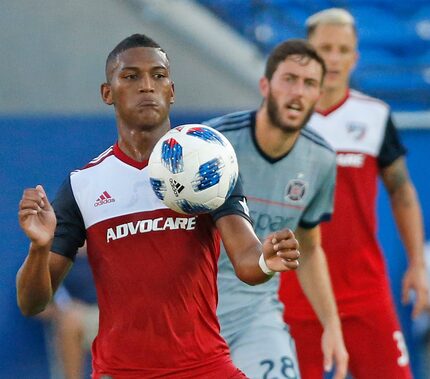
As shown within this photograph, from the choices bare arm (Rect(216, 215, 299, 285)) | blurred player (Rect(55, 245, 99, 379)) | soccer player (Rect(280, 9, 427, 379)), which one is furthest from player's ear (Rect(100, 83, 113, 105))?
blurred player (Rect(55, 245, 99, 379))

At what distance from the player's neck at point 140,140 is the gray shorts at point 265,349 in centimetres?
157

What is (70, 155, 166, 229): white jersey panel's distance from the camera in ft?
14.9

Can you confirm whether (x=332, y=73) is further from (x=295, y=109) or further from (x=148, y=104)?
(x=148, y=104)

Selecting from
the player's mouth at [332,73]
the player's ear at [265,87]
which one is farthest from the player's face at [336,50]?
the player's ear at [265,87]

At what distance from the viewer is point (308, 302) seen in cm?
689

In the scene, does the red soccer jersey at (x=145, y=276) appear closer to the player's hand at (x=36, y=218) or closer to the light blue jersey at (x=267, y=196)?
the player's hand at (x=36, y=218)

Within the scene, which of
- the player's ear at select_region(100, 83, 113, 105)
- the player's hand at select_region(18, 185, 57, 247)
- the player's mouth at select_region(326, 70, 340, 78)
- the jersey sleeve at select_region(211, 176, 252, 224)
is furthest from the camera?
the player's mouth at select_region(326, 70, 340, 78)

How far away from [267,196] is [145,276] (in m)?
1.85

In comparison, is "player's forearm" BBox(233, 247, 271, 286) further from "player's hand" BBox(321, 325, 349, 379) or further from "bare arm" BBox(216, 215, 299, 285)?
"player's hand" BBox(321, 325, 349, 379)

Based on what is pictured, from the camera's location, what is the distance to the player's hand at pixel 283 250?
3861 mm

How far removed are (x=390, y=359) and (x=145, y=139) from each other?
274 cm

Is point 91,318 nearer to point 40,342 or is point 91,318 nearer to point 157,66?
point 40,342

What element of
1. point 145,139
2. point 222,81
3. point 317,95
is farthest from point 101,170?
point 222,81

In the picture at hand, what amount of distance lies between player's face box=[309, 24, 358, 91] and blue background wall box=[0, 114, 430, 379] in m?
1.32
